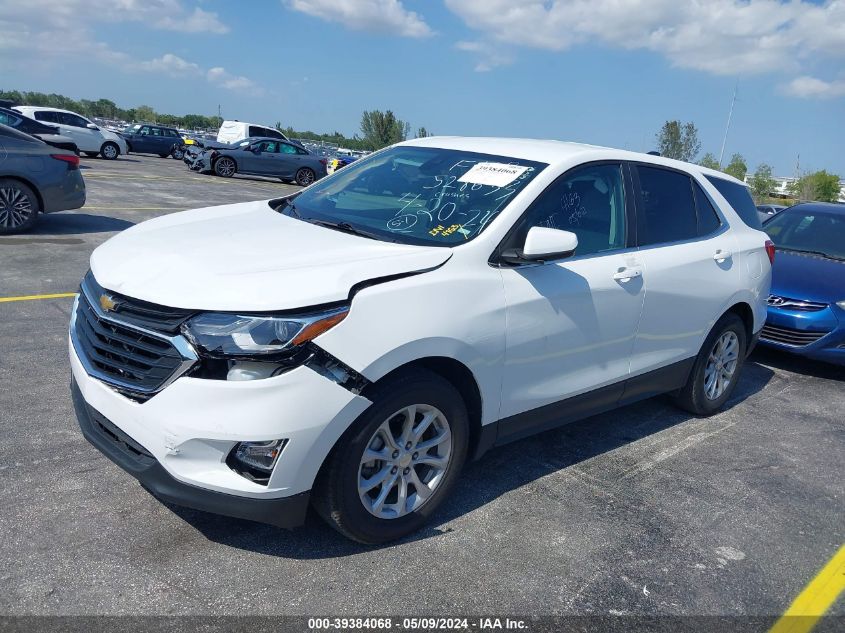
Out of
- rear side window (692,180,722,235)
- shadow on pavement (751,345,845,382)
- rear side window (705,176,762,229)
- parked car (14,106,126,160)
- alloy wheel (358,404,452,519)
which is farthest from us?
parked car (14,106,126,160)

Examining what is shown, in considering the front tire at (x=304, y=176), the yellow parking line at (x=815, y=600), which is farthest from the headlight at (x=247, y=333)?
the front tire at (x=304, y=176)

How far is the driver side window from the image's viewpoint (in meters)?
3.77

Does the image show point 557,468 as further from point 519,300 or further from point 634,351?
point 519,300

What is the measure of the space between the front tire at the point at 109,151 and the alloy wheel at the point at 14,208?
18263 millimetres

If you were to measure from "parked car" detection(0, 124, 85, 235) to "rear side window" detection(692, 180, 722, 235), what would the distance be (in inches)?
317

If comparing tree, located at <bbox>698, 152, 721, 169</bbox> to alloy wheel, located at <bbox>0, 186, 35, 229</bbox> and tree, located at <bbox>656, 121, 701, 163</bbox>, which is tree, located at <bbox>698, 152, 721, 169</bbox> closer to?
tree, located at <bbox>656, 121, 701, 163</bbox>

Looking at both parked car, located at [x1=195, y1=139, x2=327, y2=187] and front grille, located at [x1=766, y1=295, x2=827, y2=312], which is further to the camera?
parked car, located at [x1=195, y1=139, x2=327, y2=187]

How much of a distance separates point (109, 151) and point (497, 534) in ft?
86.9

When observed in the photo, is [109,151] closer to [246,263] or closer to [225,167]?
[225,167]

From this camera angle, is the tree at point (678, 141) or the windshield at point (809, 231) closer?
the windshield at point (809, 231)

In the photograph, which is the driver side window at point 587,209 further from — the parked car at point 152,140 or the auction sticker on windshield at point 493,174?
the parked car at point 152,140

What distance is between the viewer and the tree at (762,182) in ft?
147

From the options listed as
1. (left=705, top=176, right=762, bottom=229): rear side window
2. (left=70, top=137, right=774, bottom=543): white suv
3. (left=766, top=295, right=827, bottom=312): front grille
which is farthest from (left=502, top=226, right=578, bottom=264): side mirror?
(left=766, top=295, right=827, bottom=312): front grille

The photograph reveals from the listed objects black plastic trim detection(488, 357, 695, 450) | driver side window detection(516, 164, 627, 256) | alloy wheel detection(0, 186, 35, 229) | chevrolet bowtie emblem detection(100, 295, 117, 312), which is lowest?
alloy wheel detection(0, 186, 35, 229)
